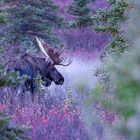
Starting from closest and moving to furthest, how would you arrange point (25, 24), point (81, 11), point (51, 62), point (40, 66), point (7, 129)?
point (7, 129) < point (40, 66) < point (51, 62) < point (25, 24) < point (81, 11)

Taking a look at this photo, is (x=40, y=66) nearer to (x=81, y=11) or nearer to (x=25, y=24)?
(x=25, y=24)

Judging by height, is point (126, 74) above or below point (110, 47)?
above

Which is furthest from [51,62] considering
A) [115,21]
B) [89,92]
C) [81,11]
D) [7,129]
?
[81,11]

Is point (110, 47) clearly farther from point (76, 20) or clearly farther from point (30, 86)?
point (76, 20)

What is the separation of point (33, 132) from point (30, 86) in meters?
3.53

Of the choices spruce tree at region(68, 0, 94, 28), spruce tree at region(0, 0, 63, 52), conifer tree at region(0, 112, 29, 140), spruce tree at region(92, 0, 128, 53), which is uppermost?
conifer tree at region(0, 112, 29, 140)

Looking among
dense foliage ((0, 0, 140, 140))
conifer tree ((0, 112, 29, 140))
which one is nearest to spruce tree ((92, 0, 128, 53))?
dense foliage ((0, 0, 140, 140))

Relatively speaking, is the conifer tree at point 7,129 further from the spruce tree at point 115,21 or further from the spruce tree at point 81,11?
the spruce tree at point 81,11

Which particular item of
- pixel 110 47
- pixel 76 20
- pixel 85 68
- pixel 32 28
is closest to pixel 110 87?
pixel 110 47

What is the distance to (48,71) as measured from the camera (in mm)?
10531

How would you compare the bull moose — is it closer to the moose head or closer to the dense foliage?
the moose head

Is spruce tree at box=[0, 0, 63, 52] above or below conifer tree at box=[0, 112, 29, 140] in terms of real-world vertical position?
below

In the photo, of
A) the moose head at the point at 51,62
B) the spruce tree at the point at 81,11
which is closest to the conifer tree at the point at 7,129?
the moose head at the point at 51,62

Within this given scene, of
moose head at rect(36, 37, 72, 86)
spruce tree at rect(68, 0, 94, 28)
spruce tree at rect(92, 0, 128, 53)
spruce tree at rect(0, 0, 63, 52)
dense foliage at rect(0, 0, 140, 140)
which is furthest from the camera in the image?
spruce tree at rect(68, 0, 94, 28)
